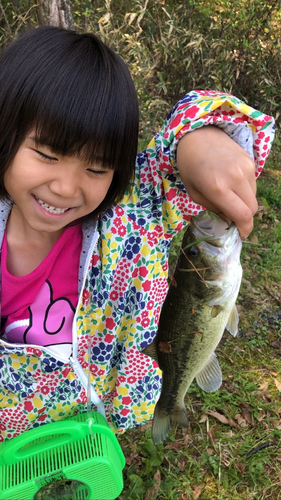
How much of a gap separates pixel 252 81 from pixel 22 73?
16.2 ft

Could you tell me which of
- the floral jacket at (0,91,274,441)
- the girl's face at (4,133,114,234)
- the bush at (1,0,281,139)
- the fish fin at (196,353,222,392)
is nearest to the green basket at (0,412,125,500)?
the floral jacket at (0,91,274,441)

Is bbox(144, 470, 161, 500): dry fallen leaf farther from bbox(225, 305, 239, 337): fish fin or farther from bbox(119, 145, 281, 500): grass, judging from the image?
bbox(225, 305, 239, 337): fish fin

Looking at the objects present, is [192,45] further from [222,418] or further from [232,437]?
[232,437]

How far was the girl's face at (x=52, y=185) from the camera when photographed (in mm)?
1384

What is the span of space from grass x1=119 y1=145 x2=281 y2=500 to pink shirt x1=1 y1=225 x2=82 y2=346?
1.04 metres

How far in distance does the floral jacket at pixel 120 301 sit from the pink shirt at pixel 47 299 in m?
0.08

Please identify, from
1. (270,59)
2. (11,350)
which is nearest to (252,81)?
(270,59)

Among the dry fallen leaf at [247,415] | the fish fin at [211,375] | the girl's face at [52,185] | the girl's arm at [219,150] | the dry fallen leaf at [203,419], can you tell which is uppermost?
the girl's arm at [219,150]

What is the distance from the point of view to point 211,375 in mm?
1937

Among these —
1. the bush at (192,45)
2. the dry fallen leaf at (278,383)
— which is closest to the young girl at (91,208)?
the dry fallen leaf at (278,383)

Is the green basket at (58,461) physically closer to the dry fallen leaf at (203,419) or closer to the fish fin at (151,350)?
the fish fin at (151,350)

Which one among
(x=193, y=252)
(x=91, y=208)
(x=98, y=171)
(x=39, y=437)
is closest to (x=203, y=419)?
(x=39, y=437)

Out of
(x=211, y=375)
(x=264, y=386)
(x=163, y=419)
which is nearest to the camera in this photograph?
(x=211, y=375)

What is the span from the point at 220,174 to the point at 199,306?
59cm
